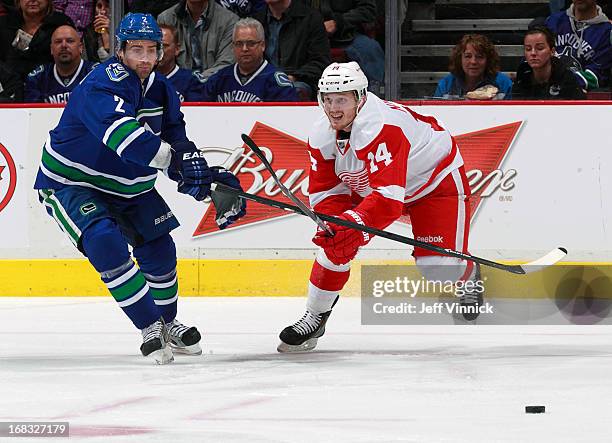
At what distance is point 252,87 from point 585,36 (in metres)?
1.79

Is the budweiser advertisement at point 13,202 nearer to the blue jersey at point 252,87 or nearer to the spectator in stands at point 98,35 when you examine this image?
the spectator in stands at point 98,35

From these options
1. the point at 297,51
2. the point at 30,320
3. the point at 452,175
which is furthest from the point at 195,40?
the point at 452,175

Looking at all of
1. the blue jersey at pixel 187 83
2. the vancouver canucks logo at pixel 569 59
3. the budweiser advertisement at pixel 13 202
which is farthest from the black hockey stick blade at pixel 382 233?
the budweiser advertisement at pixel 13 202

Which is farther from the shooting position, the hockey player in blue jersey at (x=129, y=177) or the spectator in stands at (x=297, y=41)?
the spectator in stands at (x=297, y=41)

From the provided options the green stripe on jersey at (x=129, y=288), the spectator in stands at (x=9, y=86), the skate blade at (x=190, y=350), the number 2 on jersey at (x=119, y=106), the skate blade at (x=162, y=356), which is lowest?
the skate blade at (x=190, y=350)

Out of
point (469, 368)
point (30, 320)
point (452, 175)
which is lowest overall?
point (30, 320)

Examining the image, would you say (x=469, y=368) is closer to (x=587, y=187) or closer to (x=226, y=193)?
(x=226, y=193)

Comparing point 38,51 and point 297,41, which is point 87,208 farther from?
point 38,51

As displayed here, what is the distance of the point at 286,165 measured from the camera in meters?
6.91

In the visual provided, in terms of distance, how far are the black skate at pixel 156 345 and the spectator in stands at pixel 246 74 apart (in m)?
2.64

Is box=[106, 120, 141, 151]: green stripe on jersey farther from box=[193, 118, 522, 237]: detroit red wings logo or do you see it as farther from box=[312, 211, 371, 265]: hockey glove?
box=[193, 118, 522, 237]: detroit red wings logo

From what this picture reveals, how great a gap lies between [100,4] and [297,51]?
1.27 meters

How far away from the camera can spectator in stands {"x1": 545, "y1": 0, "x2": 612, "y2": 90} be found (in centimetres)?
722

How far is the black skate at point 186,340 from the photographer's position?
4.93 m
